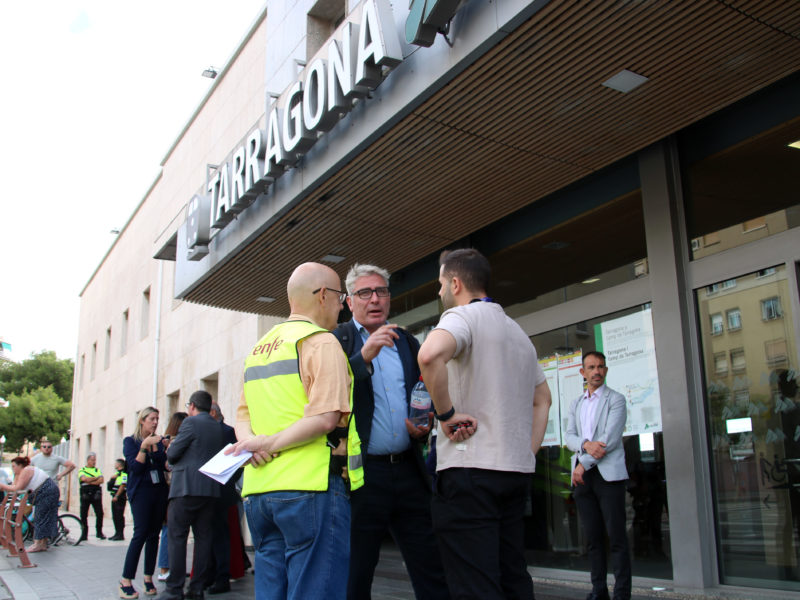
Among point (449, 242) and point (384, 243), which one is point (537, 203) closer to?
point (449, 242)

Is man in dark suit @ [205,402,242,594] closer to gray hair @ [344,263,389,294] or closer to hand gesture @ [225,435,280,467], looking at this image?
gray hair @ [344,263,389,294]

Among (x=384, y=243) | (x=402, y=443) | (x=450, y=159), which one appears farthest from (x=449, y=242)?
(x=402, y=443)

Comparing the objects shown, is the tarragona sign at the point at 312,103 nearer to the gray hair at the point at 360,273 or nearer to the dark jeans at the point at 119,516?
the gray hair at the point at 360,273

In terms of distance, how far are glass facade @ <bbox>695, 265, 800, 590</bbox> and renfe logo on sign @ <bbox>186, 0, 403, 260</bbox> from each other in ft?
10.7

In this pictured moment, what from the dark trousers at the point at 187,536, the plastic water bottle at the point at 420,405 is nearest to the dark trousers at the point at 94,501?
the dark trousers at the point at 187,536

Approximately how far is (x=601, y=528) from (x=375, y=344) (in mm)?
3055

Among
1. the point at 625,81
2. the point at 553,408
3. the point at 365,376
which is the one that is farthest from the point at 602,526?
the point at 625,81

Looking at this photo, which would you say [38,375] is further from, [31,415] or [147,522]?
[147,522]

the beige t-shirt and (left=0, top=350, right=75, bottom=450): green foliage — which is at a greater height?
(left=0, top=350, right=75, bottom=450): green foliage

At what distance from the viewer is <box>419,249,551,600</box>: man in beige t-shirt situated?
270cm

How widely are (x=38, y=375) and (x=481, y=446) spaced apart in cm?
7322

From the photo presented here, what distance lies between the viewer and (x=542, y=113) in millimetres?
5293

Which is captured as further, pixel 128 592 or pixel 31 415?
pixel 31 415

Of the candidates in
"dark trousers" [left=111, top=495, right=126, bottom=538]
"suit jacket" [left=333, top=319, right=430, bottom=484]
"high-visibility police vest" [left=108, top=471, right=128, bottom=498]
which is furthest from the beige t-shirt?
"high-visibility police vest" [left=108, top=471, right=128, bottom=498]
